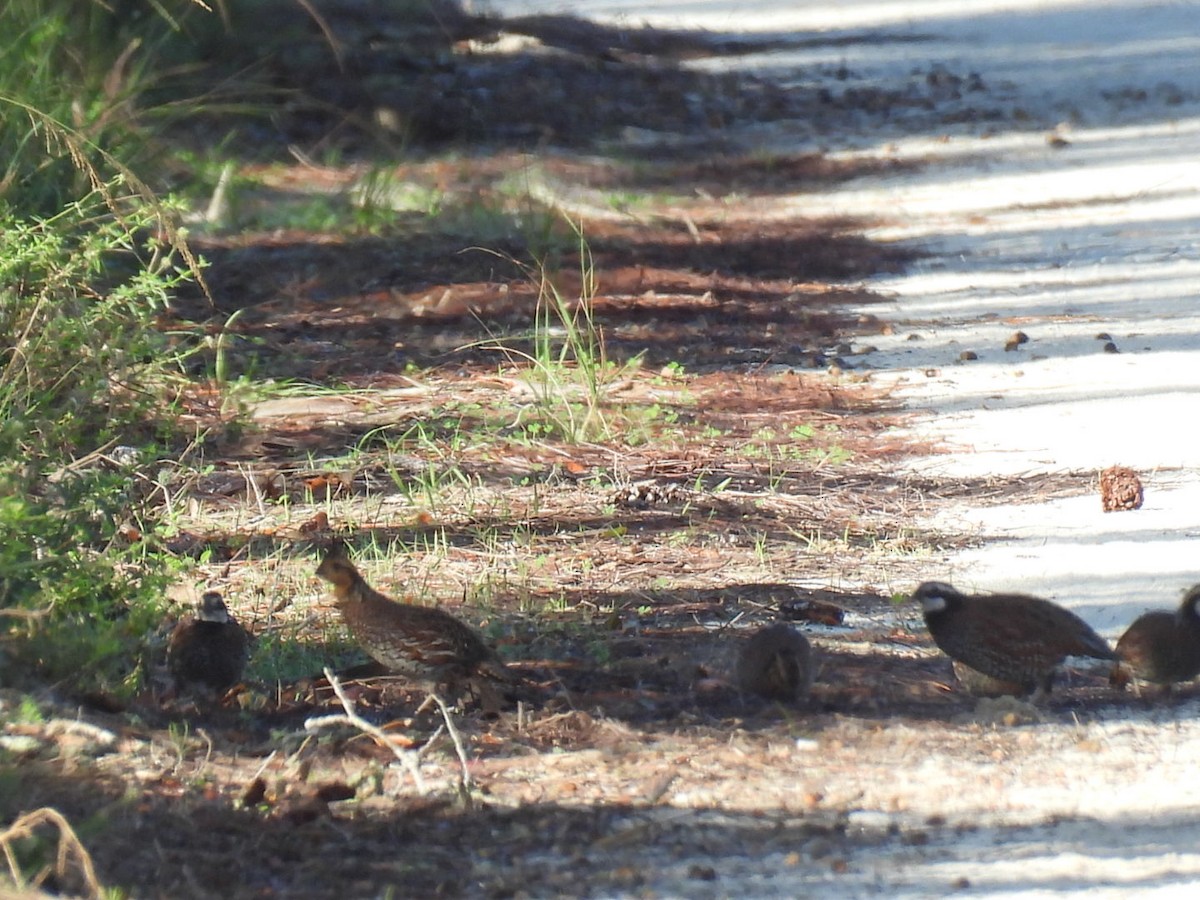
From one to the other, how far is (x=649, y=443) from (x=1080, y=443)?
1.85 metres

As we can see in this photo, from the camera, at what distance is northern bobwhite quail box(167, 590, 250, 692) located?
518cm

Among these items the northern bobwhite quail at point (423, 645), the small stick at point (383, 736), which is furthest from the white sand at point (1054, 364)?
the northern bobwhite quail at point (423, 645)

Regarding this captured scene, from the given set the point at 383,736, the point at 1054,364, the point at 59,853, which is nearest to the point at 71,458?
the point at 383,736

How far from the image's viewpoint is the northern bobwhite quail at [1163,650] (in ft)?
17.2

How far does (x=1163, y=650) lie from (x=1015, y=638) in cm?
43

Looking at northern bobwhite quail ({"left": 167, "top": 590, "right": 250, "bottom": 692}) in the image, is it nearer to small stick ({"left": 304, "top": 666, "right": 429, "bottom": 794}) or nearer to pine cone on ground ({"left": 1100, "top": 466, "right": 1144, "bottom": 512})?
small stick ({"left": 304, "top": 666, "right": 429, "bottom": 794})

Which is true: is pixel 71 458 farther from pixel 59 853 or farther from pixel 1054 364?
pixel 1054 364

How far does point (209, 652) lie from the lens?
5199 mm

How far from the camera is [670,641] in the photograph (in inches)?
231

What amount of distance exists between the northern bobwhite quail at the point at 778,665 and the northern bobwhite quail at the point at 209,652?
1.41 m

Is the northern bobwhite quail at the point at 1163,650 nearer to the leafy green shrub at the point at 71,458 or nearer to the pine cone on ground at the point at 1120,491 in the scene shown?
the pine cone on ground at the point at 1120,491

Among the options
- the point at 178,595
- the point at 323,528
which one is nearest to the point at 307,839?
the point at 178,595

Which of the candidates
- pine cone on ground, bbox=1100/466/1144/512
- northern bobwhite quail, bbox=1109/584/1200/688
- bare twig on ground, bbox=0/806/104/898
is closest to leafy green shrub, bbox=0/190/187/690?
bare twig on ground, bbox=0/806/104/898

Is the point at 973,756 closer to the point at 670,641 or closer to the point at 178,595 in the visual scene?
the point at 670,641
